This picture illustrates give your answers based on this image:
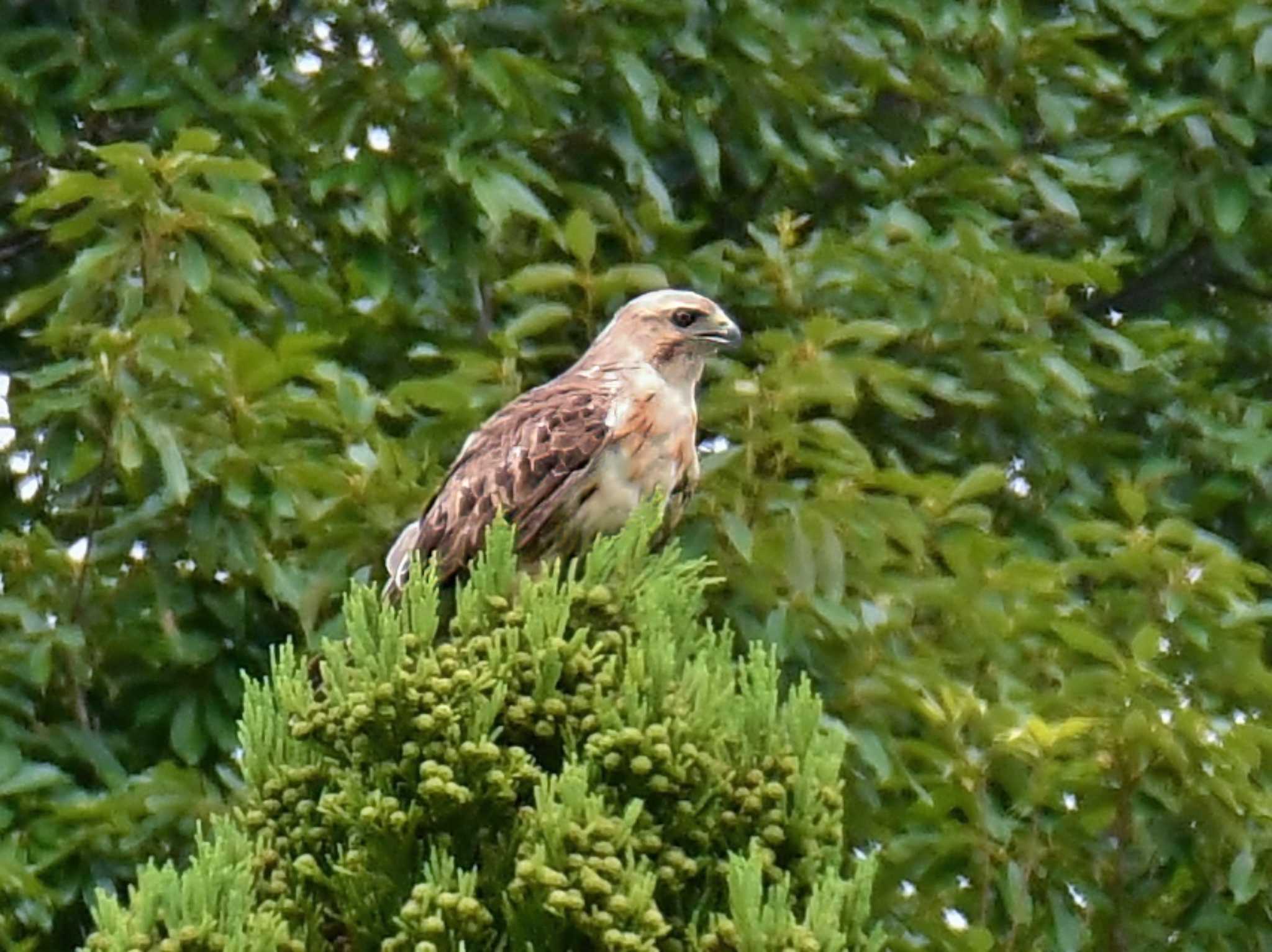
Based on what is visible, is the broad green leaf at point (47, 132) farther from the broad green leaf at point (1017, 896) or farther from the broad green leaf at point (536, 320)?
the broad green leaf at point (1017, 896)

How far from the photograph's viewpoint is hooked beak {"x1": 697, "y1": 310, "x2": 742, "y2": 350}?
6.73 meters

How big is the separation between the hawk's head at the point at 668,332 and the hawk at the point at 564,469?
12 cm

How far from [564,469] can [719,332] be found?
730 millimetres

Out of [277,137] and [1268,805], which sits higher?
[277,137]

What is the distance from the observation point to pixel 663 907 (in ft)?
15.0

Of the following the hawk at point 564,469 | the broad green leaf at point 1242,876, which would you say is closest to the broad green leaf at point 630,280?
the hawk at point 564,469

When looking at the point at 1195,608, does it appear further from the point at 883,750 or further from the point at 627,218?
the point at 627,218

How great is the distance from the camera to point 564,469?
6188 millimetres

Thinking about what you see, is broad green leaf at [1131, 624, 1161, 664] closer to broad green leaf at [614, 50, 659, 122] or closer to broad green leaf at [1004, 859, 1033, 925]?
broad green leaf at [1004, 859, 1033, 925]

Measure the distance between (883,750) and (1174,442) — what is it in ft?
6.85

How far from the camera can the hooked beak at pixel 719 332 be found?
265 inches

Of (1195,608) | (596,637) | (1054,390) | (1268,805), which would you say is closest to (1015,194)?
(1054,390)

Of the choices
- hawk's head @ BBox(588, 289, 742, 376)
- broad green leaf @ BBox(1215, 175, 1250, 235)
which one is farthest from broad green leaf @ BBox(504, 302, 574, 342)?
broad green leaf @ BBox(1215, 175, 1250, 235)

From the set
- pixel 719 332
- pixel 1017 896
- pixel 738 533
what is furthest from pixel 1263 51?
pixel 1017 896
